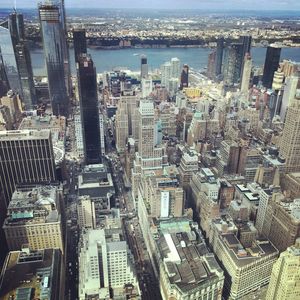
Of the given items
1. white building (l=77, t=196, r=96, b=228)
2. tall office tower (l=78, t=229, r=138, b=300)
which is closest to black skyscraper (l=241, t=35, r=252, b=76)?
white building (l=77, t=196, r=96, b=228)

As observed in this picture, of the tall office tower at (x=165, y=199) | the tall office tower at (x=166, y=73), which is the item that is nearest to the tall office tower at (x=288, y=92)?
the tall office tower at (x=166, y=73)

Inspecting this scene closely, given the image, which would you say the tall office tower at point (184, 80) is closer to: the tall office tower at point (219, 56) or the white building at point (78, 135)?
the tall office tower at point (219, 56)

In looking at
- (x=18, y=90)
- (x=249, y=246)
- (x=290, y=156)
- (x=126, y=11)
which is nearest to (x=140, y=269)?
(x=249, y=246)

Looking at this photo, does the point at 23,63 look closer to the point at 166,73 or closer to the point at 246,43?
the point at 166,73

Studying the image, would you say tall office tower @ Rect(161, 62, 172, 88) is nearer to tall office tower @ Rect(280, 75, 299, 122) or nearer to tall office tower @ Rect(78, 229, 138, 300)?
tall office tower @ Rect(280, 75, 299, 122)

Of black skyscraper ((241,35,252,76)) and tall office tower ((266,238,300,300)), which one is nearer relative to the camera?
tall office tower ((266,238,300,300))

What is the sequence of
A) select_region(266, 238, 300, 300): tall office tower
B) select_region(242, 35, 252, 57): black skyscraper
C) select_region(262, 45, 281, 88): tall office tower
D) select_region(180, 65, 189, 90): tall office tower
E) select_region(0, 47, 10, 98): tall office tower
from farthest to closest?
select_region(180, 65, 189, 90): tall office tower
select_region(262, 45, 281, 88): tall office tower
select_region(242, 35, 252, 57): black skyscraper
select_region(0, 47, 10, 98): tall office tower
select_region(266, 238, 300, 300): tall office tower

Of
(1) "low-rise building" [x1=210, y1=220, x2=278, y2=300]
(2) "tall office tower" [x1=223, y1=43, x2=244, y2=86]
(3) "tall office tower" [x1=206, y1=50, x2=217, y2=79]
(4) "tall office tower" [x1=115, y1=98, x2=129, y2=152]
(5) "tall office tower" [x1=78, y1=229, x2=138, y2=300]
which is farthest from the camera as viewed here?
(3) "tall office tower" [x1=206, y1=50, x2=217, y2=79]
